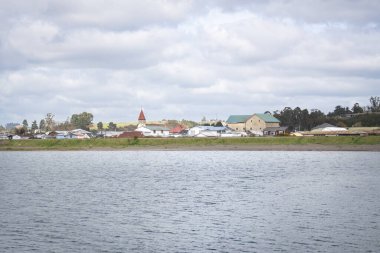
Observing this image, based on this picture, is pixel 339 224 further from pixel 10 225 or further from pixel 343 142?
pixel 343 142

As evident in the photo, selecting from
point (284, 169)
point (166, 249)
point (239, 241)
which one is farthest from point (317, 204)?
point (284, 169)

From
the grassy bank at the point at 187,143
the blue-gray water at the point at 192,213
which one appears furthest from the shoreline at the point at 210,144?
the blue-gray water at the point at 192,213

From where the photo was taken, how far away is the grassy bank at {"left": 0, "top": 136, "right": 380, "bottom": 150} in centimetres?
12938

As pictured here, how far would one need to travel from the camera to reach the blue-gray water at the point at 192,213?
32125 mm

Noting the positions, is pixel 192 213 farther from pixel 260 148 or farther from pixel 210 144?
pixel 210 144

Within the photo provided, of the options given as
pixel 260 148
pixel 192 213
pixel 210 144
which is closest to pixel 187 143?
pixel 210 144

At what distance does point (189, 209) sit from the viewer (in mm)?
44438

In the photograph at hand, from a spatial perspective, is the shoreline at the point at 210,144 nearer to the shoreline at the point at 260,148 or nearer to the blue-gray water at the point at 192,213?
the shoreline at the point at 260,148

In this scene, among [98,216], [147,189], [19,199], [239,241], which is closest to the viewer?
[239,241]

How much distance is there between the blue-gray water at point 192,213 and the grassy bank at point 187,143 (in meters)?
57.4

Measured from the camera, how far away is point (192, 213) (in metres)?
42.5

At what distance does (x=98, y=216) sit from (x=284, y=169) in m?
47.8

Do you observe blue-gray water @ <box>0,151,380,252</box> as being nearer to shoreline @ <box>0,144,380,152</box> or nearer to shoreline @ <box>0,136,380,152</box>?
shoreline @ <box>0,144,380,152</box>

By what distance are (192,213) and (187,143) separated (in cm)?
10206
